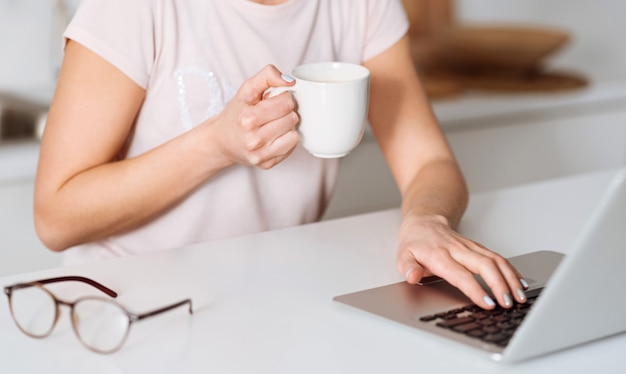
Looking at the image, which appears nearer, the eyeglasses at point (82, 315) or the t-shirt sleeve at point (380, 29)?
the eyeglasses at point (82, 315)

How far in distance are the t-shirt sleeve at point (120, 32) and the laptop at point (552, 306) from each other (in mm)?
425

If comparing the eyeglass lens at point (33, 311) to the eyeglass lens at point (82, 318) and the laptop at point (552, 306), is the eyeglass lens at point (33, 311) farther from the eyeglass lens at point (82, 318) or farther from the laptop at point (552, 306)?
the laptop at point (552, 306)

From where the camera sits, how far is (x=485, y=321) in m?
0.87

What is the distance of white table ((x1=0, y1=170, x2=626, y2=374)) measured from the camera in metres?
0.79

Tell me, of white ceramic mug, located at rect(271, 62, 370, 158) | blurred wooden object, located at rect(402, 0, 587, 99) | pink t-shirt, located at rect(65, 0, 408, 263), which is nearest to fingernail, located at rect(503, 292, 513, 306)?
white ceramic mug, located at rect(271, 62, 370, 158)

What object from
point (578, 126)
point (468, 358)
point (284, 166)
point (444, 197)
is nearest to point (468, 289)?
point (468, 358)

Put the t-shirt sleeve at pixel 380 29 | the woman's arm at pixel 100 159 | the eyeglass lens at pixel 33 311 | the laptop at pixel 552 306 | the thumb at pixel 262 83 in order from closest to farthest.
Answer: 1. the laptop at pixel 552 306
2. the eyeglass lens at pixel 33 311
3. the thumb at pixel 262 83
4. the woman's arm at pixel 100 159
5. the t-shirt sleeve at pixel 380 29

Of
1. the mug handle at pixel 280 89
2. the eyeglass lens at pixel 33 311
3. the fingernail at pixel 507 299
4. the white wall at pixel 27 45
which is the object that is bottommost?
the white wall at pixel 27 45

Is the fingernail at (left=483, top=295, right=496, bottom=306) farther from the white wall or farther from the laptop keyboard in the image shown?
the white wall

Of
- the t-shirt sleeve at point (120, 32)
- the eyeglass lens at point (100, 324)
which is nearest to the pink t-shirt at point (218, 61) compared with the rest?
the t-shirt sleeve at point (120, 32)

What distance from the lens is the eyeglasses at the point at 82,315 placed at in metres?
0.82

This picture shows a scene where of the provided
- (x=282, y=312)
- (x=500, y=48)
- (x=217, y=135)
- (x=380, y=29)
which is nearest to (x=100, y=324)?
(x=282, y=312)

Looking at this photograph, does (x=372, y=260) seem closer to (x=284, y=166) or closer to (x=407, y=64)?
(x=284, y=166)

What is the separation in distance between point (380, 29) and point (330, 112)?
16.6 inches
